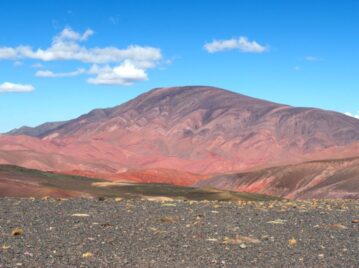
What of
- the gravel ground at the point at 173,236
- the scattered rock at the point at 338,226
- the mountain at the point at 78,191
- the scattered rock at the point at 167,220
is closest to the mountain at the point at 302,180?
the mountain at the point at 78,191

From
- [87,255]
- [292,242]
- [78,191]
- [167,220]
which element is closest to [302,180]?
[78,191]

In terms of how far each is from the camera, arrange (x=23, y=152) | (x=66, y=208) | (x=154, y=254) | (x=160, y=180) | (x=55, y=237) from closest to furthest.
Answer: (x=154, y=254)
(x=55, y=237)
(x=66, y=208)
(x=160, y=180)
(x=23, y=152)

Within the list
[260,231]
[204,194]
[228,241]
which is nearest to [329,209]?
[260,231]

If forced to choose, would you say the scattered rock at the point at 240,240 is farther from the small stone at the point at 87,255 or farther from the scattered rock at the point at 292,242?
the small stone at the point at 87,255

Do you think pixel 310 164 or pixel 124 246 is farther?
pixel 310 164

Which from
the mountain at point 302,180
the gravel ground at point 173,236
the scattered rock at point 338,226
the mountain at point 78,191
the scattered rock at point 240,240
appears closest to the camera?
the gravel ground at point 173,236

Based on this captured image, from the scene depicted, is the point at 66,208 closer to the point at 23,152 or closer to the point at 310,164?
the point at 310,164

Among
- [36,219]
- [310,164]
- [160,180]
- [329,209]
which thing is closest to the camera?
[36,219]
